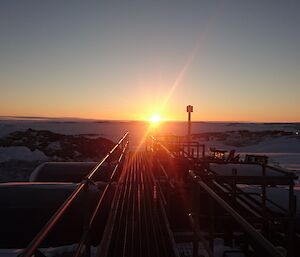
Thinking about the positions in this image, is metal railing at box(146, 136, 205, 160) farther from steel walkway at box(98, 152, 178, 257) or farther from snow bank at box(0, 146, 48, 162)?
snow bank at box(0, 146, 48, 162)

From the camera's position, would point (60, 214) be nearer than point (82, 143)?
Yes

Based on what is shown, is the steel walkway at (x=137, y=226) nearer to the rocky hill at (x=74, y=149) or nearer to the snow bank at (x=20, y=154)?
the rocky hill at (x=74, y=149)

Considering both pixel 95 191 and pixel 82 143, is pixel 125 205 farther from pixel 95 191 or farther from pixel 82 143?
pixel 82 143

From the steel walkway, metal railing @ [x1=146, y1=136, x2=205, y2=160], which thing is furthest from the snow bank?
the steel walkway

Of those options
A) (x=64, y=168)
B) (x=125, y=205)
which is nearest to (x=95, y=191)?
(x=125, y=205)

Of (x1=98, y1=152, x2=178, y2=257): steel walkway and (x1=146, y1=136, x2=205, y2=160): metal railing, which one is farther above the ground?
(x1=146, y1=136, x2=205, y2=160): metal railing

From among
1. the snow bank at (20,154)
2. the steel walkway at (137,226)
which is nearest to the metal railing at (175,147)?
the steel walkway at (137,226)

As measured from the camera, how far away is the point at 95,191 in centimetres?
800

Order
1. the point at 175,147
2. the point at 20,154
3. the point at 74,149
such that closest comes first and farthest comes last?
the point at 175,147
the point at 74,149
the point at 20,154

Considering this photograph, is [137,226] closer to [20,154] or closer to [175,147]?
[175,147]

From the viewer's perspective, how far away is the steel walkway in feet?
16.0

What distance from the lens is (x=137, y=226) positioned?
5906 mm

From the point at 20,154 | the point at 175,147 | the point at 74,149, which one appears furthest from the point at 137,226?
the point at 20,154

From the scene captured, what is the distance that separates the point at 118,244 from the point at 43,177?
6.90 metres
